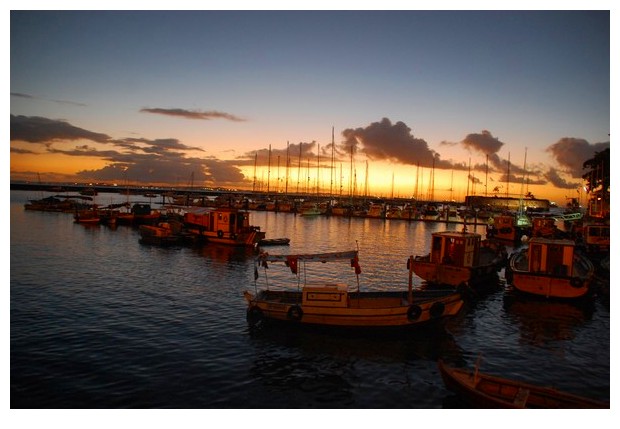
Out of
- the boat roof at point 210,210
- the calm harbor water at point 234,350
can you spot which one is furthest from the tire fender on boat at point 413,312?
the boat roof at point 210,210

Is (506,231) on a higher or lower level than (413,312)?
higher

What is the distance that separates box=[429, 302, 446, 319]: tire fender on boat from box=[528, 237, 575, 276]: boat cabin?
36.5 ft

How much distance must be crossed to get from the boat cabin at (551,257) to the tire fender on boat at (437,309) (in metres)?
11.1

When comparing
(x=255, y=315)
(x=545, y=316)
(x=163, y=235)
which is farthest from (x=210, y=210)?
(x=545, y=316)

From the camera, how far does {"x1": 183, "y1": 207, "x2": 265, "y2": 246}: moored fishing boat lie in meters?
49.9

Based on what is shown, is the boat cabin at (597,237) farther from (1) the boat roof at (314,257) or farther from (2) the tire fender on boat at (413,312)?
(1) the boat roof at (314,257)

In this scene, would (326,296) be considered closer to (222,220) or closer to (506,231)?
(222,220)

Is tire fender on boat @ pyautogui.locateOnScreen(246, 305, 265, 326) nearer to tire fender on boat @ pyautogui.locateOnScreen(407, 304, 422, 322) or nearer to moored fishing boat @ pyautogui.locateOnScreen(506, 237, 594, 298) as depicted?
tire fender on boat @ pyautogui.locateOnScreen(407, 304, 422, 322)

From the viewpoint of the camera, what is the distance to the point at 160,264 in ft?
123

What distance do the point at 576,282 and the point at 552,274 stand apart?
133 centimetres

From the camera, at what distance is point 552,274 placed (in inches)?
1048

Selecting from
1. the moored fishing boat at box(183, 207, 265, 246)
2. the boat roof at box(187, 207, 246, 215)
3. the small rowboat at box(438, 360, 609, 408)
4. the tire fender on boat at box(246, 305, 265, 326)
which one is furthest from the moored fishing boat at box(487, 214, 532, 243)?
the small rowboat at box(438, 360, 609, 408)

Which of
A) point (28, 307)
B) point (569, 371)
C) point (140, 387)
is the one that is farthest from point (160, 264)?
point (569, 371)
